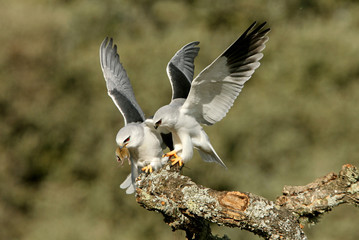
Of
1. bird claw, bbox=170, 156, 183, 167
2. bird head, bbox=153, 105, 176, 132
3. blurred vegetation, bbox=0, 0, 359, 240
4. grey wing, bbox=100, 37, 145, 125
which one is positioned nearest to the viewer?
bird claw, bbox=170, 156, 183, 167

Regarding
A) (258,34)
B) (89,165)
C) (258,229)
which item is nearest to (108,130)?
(89,165)

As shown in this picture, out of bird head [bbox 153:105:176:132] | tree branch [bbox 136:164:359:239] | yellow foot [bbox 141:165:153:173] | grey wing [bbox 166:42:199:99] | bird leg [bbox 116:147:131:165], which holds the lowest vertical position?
tree branch [bbox 136:164:359:239]

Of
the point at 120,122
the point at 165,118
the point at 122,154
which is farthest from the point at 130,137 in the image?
the point at 120,122

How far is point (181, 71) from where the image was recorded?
269 inches

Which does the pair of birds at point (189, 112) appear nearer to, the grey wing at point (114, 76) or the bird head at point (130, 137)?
the bird head at point (130, 137)

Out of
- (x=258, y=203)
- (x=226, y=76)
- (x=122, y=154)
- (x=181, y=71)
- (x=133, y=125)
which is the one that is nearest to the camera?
(x=258, y=203)

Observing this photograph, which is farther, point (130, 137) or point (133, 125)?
point (133, 125)

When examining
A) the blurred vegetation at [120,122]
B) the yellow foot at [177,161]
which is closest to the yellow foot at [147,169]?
the yellow foot at [177,161]

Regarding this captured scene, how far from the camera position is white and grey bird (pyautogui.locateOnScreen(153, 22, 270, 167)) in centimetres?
564

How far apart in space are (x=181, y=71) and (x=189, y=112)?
974 millimetres

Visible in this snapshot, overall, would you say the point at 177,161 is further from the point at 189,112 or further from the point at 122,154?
the point at 122,154

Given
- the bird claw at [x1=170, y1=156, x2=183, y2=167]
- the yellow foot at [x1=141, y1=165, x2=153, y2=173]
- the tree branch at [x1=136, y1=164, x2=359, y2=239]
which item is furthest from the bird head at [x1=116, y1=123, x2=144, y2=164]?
the tree branch at [x1=136, y1=164, x2=359, y2=239]

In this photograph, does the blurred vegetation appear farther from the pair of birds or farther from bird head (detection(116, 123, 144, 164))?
bird head (detection(116, 123, 144, 164))

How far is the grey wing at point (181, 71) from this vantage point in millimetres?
6609
